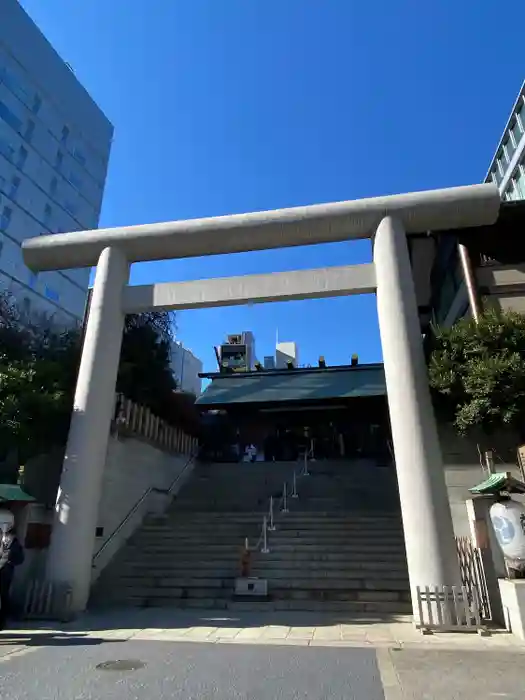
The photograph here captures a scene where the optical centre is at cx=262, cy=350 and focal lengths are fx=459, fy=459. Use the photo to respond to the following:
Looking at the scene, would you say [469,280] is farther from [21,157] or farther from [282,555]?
[21,157]

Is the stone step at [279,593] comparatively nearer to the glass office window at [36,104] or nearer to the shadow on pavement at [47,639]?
the shadow on pavement at [47,639]

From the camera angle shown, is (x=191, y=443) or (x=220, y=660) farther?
(x=191, y=443)

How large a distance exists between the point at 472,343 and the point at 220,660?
27.3ft

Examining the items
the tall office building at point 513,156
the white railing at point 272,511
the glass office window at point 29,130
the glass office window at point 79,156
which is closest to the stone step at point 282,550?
the white railing at point 272,511

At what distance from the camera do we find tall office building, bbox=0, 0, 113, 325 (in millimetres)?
31469

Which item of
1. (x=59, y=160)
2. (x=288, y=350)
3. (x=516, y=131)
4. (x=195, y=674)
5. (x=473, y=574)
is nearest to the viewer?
A: (x=195, y=674)

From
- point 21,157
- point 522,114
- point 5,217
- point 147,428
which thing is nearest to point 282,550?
point 147,428

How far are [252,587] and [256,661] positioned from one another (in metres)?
3.84

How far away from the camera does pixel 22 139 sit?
110 feet

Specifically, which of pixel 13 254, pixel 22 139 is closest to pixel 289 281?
pixel 13 254

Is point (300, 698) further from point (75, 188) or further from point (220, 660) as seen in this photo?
point (75, 188)

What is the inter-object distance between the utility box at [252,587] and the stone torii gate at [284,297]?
119 inches

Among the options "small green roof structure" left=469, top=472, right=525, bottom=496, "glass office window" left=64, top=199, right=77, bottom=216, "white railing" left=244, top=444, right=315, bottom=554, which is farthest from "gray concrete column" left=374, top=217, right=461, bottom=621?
"glass office window" left=64, top=199, right=77, bottom=216

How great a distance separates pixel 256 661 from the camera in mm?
5758
